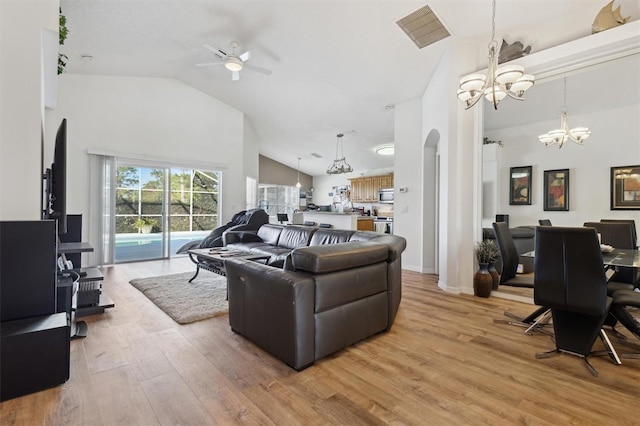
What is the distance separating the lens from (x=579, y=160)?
368cm

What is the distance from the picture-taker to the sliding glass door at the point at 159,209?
6.02 meters

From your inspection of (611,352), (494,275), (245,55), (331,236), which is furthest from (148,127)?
(611,352)

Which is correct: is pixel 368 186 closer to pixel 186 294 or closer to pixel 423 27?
pixel 423 27

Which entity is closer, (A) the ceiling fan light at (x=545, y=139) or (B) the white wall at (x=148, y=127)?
(A) the ceiling fan light at (x=545, y=139)

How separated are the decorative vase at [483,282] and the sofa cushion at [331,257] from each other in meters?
2.04

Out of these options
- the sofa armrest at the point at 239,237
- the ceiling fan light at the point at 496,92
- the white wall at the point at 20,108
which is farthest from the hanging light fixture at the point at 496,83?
the sofa armrest at the point at 239,237

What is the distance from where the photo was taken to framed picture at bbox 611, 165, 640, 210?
338 centimetres

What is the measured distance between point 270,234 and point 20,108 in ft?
11.9

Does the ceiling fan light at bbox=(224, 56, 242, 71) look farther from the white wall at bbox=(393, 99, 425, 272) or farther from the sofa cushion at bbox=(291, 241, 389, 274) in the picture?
the sofa cushion at bbox=(291, 241, 389, 274)

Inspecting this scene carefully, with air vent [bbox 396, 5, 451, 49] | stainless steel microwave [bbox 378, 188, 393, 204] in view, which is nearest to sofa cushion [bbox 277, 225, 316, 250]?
air vent [bbox 396, 5, 451, 49]

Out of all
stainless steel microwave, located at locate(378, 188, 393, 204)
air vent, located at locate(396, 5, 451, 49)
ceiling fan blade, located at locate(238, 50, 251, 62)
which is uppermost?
air vent, located at locate(396, 5, 451, 49)

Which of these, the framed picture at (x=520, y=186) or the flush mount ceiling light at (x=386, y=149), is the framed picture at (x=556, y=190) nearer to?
the framed picture at (x=520, y=186)

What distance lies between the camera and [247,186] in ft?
28.2

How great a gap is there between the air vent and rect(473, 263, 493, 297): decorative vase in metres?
2.97
